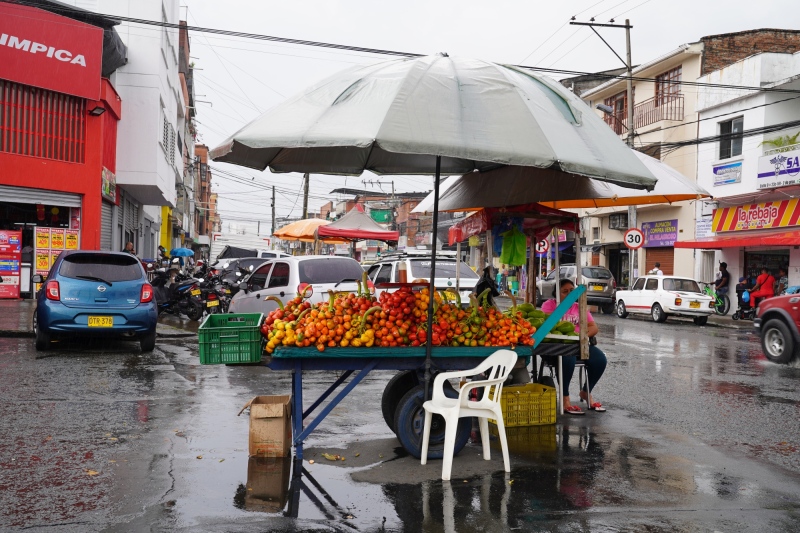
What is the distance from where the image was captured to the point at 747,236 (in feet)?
88.9

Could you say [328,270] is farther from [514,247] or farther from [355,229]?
[355,229]

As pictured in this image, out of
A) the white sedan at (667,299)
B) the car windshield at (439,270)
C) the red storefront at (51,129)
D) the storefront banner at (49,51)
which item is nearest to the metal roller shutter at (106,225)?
the red storefront at (51,129)

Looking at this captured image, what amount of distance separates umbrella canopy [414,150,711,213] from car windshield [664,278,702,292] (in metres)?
17.1

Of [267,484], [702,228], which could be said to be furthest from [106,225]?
[702,228]

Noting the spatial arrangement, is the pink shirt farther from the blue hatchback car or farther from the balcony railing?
the balcony railing

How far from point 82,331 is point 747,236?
77.8ft

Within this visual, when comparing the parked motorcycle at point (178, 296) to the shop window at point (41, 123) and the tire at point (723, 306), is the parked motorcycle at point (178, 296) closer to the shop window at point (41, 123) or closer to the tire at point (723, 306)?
the shop window at point (41, 123)

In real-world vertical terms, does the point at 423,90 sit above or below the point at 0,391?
above

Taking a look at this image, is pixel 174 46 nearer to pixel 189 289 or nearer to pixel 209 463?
pixel 189 289

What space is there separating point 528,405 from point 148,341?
7.51 metres

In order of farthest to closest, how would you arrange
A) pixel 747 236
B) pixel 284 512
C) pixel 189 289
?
pixel 747 236
pixel 189 289
pixel 284 512

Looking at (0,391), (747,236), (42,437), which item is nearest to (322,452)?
(42,437)

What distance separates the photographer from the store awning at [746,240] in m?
24.0

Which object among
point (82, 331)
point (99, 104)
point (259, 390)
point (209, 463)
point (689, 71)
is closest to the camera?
point (209, 463)
